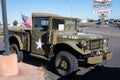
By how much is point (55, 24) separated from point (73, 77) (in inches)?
81.5

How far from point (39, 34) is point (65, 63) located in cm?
171

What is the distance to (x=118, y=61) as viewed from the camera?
10781 mm

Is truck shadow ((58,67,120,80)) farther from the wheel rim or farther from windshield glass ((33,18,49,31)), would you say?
windshield glass ((33,18,49,31))

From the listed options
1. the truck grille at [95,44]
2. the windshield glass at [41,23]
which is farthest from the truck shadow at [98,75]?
the windshield glass at [41,23]

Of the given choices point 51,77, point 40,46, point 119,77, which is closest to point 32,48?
point 40,46

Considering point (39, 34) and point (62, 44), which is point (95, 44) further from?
point (39, 34)

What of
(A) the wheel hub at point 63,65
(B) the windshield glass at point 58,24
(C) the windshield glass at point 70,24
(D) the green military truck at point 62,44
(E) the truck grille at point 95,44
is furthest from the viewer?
(C) the windshield glass at point 70,24

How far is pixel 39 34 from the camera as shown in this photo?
9.32 metres

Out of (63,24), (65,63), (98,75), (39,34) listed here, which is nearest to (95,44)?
(98,75)

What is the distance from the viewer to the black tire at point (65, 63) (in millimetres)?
7914

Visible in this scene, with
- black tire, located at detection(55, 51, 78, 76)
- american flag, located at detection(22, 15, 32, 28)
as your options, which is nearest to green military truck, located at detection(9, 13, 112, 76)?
black tire, located at detection(55, 51, 78, 76)

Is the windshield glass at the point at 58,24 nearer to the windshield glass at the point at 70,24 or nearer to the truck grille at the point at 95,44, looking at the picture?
the windshield glass at the point at 70,24

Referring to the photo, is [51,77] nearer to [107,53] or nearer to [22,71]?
[22,71]

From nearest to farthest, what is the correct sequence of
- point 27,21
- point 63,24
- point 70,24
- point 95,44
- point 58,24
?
point 95,44 < point 58,24 < point 63,24 < point 70,24 < point 27,21
